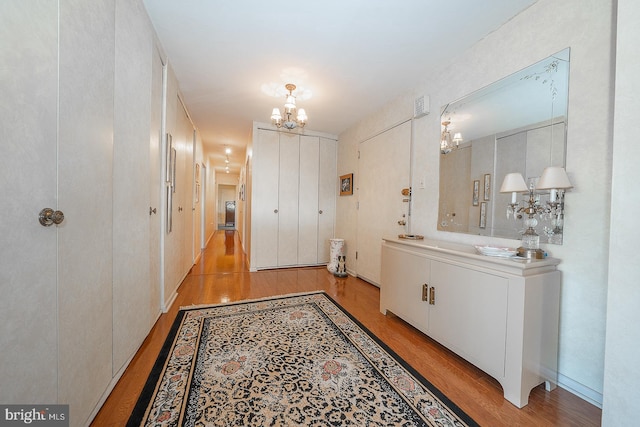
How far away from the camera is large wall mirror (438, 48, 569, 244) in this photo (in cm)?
158

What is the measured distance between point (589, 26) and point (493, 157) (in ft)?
2.89

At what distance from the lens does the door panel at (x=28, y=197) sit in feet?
2.34

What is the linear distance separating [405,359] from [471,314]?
0.58 metres

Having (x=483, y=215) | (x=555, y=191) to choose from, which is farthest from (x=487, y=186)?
(x=555, y=191)

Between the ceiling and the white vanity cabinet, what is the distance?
1.85 metres

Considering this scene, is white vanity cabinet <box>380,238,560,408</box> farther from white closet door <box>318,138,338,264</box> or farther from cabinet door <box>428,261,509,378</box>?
white closet door <box>318,138,338,264</box>

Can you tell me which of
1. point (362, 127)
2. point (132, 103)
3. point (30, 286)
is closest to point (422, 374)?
point (30, 286)

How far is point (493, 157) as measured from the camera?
77.0 inches

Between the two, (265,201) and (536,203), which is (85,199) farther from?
(265,201)

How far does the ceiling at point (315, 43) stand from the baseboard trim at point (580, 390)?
102 inches

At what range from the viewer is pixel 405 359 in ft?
5.70

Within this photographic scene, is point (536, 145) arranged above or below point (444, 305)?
above

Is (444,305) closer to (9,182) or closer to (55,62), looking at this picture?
(9,182)

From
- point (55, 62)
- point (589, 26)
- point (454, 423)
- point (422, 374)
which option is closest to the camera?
point (55, 62)
